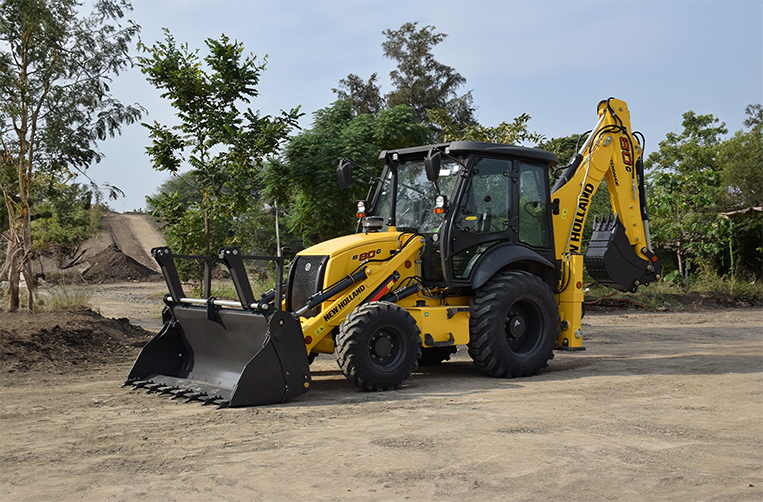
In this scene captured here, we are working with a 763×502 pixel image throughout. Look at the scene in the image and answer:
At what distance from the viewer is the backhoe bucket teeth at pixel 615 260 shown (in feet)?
32.6

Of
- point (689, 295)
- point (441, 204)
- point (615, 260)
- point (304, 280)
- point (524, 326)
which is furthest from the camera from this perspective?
point (689, 295)

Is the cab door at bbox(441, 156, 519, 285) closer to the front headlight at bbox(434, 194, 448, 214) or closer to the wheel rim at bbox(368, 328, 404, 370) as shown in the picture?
the front headlight at bbox(434, 194, 448, 214)

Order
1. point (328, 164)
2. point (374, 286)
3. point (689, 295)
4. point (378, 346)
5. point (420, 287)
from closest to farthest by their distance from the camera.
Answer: point (378, 346) → point (374, 286) → point (420, 287) → point (328, 164) → point (689, 295)

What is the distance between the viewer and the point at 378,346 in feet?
24.5

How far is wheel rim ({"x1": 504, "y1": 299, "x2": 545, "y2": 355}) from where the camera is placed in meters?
8.64

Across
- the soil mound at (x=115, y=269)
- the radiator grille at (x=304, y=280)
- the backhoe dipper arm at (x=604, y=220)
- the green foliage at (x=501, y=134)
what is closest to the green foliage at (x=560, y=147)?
the green foliage at (x=501, y=134)

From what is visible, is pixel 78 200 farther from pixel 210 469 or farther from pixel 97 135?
pixel 210 469

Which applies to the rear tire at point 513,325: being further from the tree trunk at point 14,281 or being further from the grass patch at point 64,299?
the grass patch at point 64,299

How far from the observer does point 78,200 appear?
1384cm

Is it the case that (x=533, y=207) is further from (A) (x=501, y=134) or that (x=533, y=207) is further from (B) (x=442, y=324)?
(A) (x=501, y=134)

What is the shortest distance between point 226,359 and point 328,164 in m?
9.12

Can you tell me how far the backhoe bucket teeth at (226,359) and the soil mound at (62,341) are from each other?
2.00m

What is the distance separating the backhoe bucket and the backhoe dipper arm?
4036mm

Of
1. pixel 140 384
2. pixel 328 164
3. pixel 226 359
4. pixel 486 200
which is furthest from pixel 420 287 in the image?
pixel 328 164
